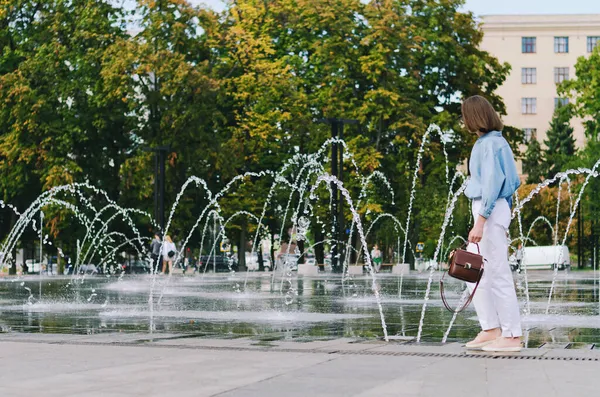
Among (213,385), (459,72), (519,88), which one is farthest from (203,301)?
(519,88)

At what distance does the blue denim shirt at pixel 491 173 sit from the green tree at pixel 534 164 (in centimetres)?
8163

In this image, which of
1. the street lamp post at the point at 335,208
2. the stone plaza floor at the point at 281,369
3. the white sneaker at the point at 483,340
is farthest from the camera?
the street lamp post at the point at 335,208

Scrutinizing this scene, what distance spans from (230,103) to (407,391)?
43418mm

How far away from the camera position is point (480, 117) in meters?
8.80

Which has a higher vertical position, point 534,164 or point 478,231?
point 534,164

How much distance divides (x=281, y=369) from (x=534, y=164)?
85.6 meters

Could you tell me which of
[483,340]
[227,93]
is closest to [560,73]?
[227,93]

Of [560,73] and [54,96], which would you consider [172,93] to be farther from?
[560,73]

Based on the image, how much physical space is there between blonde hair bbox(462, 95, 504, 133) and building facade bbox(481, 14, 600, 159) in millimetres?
93139

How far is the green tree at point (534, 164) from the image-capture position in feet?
293

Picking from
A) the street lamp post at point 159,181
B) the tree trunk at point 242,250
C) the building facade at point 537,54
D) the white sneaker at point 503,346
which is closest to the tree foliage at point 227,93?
the tree trunk at point 242,250

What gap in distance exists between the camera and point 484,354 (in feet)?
27.6

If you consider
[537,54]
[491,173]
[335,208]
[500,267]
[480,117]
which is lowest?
[500,267]

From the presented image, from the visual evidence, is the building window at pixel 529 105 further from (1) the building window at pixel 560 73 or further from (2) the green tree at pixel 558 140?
(2) the green tree at pixel 558 140
